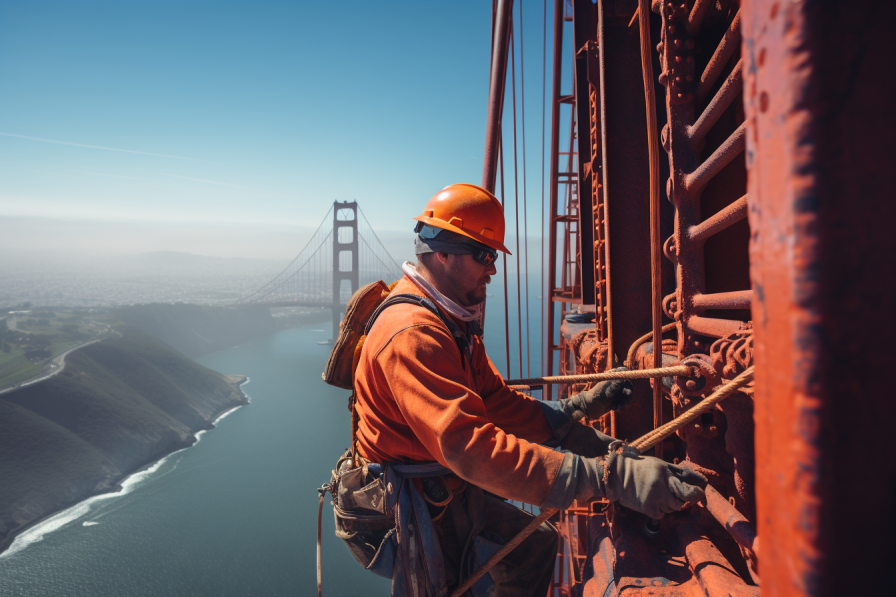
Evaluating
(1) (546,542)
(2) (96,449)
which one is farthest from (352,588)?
(1) (546,542)

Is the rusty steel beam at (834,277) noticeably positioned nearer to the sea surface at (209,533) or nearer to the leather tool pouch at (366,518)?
the leather tool pouch at (366,518)

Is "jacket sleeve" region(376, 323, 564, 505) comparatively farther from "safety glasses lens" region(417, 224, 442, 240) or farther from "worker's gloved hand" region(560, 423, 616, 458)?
"worker's gloved hand" region(560, 423, 616, 458)

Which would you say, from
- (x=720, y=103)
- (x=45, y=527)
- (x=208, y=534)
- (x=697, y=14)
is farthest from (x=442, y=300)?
(x=45, y=527)

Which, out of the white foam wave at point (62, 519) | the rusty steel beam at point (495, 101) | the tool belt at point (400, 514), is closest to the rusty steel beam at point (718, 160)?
the tool belt at point (400, 514)

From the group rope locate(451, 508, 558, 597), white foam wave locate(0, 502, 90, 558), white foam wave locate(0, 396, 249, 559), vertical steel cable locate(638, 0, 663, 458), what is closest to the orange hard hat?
vertical steel cable locate(638, 0, 663, 458)

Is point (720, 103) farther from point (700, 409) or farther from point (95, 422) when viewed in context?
point (95, 422)

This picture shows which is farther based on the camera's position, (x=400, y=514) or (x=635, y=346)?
(x=635, y=346)
